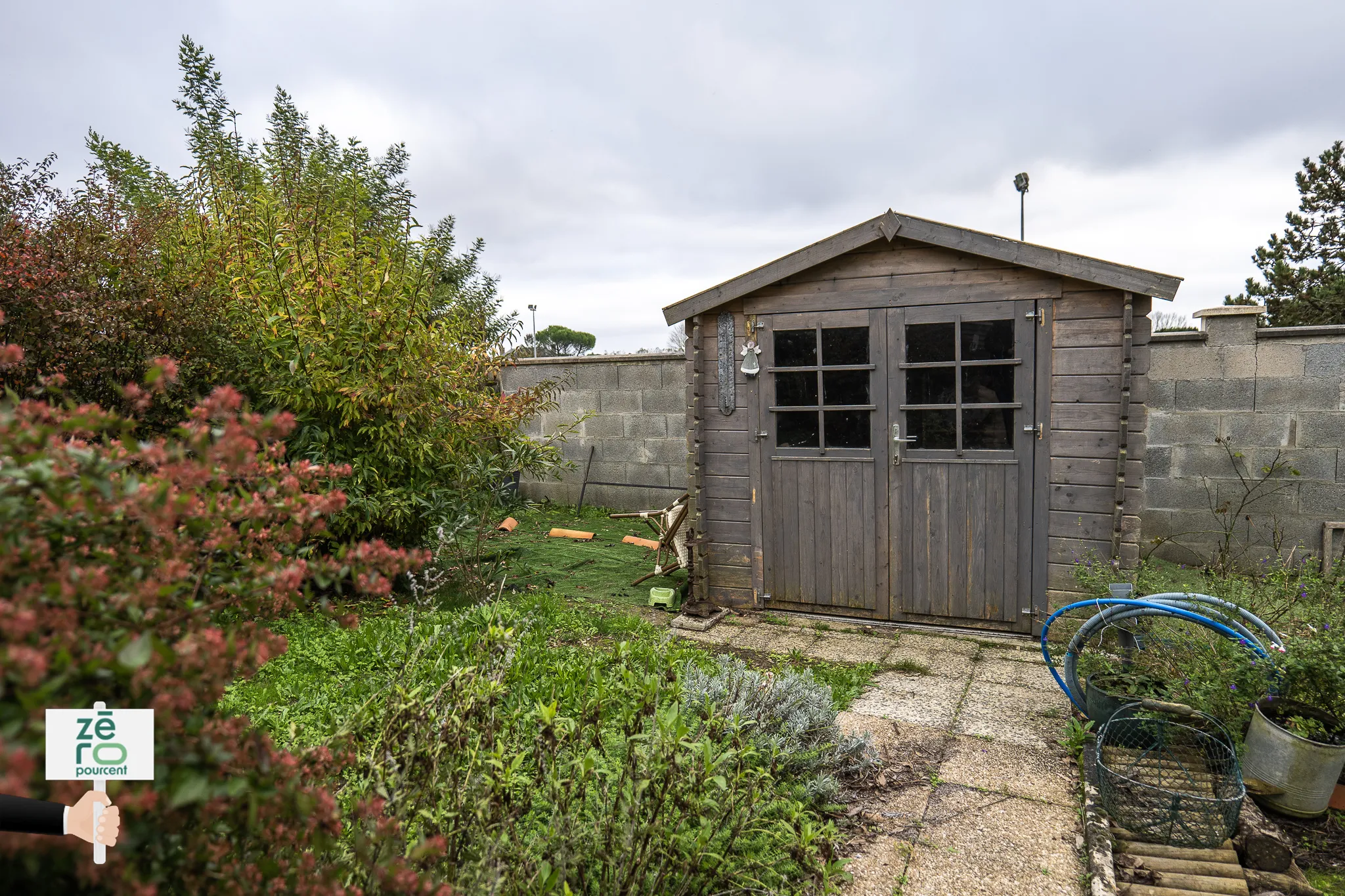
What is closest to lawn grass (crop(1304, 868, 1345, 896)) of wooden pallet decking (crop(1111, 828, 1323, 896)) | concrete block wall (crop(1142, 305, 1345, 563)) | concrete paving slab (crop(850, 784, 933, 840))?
wooden pallet decking (crop(1111, 828, 1323, 896))

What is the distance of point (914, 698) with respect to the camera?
397cm

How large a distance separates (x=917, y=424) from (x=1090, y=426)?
1.04 meters

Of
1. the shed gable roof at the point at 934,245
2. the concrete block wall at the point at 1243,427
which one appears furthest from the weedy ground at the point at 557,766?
the concrete block wall at the point at 1243,427

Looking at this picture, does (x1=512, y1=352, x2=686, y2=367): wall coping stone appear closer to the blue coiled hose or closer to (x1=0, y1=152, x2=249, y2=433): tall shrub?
(x1=0, y1=152, x2=249, y2=433): tall shrub

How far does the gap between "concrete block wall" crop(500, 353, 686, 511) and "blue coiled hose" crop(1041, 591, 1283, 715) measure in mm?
5534

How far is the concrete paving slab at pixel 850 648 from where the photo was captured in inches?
182

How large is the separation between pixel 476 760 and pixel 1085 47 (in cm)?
815

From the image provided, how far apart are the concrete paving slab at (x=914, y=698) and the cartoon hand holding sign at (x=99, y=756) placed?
11.3ft

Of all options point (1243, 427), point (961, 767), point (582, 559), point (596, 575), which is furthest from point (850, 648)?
point (1243, 427)

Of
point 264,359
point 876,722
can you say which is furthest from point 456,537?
point 876,722

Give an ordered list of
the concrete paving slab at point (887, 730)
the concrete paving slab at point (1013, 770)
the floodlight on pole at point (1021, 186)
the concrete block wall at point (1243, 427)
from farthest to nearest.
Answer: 1. the floodlight on pole at point (1021, 186)
2. the concrete block wall at point (1243, 427)
3. the concrete paving slab at point (887, 730)
4. the concrete paving slab at point (1013, 770)

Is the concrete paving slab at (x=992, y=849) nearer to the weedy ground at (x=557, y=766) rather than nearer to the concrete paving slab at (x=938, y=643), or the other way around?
the weedy ground at (x=557, y=766)

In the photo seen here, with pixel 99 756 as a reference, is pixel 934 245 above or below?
above

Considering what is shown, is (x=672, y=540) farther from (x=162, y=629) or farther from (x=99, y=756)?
(x=99, y=756)
